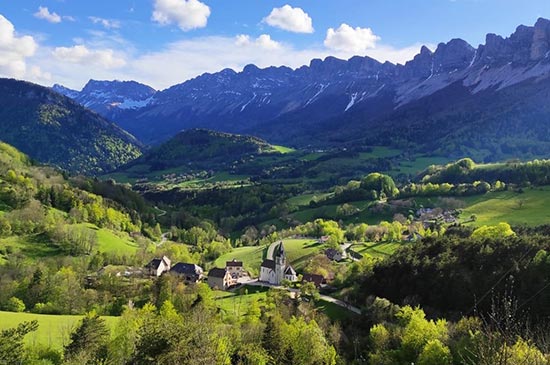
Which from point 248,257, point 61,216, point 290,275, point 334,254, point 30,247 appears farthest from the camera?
point 61,216

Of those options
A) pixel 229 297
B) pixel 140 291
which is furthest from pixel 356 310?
pixel 140 291

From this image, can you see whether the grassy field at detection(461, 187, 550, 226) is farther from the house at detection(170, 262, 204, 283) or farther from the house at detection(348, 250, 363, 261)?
the house at detection(170, 262, 204, 283)

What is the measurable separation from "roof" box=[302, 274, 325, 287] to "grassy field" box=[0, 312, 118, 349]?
34.1m

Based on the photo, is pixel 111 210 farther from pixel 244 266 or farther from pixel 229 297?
pixel 229 297

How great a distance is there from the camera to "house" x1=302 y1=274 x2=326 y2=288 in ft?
261

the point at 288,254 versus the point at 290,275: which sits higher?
the point at 290,275

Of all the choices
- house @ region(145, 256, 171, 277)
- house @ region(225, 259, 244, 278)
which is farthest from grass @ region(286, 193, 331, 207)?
house @ region(145, 256, 171, 277)

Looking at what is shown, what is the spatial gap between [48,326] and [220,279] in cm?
3464

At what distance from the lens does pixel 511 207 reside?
5108 inches

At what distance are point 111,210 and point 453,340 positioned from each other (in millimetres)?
108631

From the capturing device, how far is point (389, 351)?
46125mm

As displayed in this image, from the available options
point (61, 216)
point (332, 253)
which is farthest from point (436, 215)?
point (61, 216)

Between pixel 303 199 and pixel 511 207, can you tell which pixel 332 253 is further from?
pixel 303 199

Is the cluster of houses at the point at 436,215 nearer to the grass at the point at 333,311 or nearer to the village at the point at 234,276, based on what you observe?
the village at the point at 234,276
